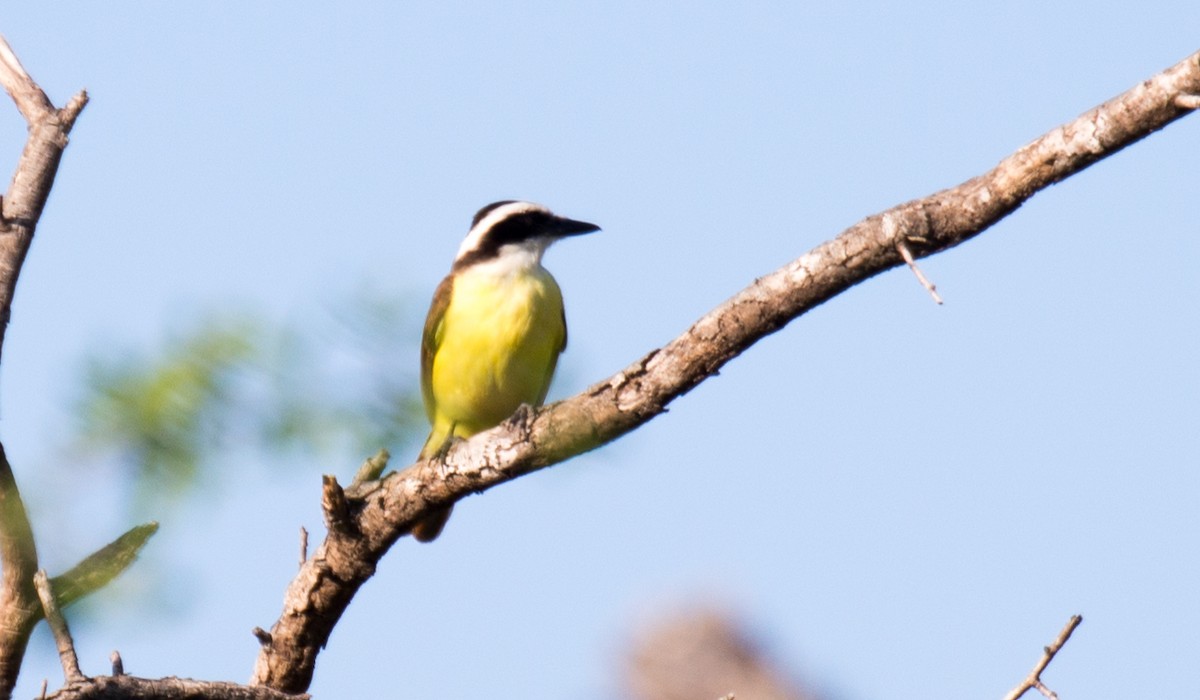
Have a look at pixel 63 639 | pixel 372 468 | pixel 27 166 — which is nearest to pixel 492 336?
pixel 372 468

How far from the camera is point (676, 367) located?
4648 millimetres

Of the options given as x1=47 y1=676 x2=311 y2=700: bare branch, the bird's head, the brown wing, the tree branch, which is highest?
the bird's head

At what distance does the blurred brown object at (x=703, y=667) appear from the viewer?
8.21 meters

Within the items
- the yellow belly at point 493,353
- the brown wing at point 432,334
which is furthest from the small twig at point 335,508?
the brown wing at point 432,334

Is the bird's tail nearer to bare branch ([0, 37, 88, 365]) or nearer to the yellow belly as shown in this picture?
the yellow belly

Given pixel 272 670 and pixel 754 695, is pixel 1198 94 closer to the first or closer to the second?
pixel 272 670

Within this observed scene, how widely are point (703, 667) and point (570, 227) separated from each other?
2.50 meters

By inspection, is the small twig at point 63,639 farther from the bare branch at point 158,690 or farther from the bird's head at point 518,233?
the bird's head at point 518,233

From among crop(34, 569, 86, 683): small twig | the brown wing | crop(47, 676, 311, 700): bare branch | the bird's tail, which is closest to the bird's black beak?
the brown wing

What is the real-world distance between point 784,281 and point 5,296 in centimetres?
257

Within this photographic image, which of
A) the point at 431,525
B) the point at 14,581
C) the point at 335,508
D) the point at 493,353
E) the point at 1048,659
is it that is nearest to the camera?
the point at 1048,659

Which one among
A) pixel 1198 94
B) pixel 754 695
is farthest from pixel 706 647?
pixel 1198 94

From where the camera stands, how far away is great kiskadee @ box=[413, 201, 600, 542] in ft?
24.6

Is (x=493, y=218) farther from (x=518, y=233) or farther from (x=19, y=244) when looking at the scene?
(x=19, y=244)
